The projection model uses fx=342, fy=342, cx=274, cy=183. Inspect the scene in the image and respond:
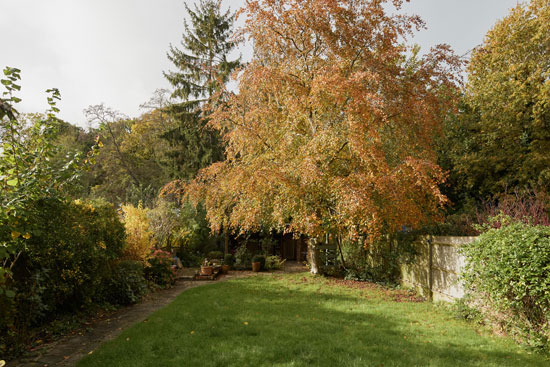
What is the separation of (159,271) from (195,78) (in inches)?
594

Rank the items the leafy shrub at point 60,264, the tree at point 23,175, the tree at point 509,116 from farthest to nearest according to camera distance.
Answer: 1. the tree at point 509,116
2. the leafy shrub at point 60,264
3. the tree at point 23,175

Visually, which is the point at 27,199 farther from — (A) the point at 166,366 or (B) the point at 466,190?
(B) the point at 466,190

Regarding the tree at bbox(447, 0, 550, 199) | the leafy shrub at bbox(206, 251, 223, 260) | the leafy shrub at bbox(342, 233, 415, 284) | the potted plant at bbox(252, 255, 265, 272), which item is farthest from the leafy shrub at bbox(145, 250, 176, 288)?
the tree at bbox(447, 0, 550, 199)

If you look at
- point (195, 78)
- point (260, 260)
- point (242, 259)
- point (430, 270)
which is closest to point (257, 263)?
point (260, 260)

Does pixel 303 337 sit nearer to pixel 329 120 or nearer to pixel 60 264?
pixel 60 264

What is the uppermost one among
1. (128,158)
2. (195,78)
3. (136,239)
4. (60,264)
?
(195,78)

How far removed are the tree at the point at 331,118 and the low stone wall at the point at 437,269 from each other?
2.60ft

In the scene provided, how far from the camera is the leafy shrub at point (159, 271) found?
10289 mm

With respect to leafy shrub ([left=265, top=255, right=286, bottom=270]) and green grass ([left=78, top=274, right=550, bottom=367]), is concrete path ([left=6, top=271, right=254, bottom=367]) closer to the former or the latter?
green grass ([left=78, top=274, right=550, bottom=367])

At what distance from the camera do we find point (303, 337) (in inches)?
203

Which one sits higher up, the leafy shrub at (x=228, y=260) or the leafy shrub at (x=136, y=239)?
the leafy shrub at (x=136, y=239)

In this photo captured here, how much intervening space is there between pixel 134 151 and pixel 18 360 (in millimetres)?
29804

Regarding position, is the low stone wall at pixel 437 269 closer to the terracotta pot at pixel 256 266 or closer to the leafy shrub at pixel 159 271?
the terracotta pot at pixel 256 266

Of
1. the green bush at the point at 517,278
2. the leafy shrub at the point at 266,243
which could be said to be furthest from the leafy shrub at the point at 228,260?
the green bush at the point at 517,278
